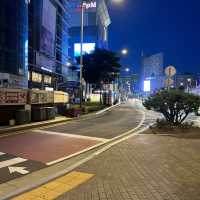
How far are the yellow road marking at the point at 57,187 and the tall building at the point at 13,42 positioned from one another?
43055 millimetres

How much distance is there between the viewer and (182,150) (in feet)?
33.8

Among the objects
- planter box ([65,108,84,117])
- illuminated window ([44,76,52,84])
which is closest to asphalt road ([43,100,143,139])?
planter box ([65,108,84,117])

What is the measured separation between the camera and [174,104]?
1516 cm

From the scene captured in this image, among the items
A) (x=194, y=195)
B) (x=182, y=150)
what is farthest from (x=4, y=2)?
(x=194, y=195)

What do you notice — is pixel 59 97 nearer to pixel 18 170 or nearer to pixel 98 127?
pixel 98 127

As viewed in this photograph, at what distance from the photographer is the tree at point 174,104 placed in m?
15.2

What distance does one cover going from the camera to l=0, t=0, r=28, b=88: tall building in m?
50.4

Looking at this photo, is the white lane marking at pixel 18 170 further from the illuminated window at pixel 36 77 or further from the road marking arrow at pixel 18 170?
the illuminated window at pixel 36 77

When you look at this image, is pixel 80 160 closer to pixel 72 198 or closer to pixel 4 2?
pixel 72 198

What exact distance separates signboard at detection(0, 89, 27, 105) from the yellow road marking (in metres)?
9.71

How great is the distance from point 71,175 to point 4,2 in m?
49.5

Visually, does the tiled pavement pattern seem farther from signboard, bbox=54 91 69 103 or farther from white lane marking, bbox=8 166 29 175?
signboard, bbox=54 91 69 103

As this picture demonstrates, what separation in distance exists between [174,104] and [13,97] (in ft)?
27.7

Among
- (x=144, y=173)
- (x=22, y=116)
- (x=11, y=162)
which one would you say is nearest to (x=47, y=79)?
(x=22, y=116)
